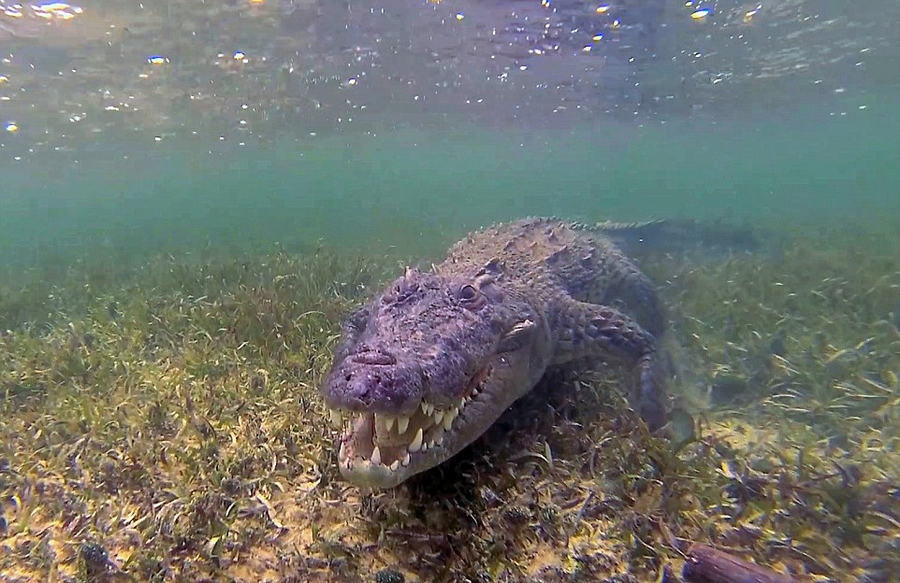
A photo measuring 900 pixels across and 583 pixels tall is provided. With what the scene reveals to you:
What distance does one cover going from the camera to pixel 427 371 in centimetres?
263

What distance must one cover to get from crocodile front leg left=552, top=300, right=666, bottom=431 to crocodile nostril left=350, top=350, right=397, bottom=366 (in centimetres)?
192

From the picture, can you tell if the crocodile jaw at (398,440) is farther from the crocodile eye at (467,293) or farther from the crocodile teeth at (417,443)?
the crocodile eye at (467,293)

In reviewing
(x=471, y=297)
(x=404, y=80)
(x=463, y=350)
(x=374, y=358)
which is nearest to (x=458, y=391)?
(x=463, y=350)

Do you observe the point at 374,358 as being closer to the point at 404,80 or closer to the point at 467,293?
the point at 467,293

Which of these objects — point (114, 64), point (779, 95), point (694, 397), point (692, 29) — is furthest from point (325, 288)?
point (779, 95)

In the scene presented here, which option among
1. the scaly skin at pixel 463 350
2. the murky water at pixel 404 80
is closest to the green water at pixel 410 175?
the murky water at pixel 404 80

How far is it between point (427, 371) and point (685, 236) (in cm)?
1009

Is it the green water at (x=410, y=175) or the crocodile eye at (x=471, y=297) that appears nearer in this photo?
the crocodile eye at (x=471, y=297)

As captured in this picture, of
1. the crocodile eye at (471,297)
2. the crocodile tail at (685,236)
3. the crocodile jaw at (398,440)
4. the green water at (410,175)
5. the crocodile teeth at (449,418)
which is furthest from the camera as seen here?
the green water at (410,175)

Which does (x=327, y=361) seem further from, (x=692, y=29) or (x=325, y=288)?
(x=692, y=29)

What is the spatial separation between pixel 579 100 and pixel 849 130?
39269 millimetres

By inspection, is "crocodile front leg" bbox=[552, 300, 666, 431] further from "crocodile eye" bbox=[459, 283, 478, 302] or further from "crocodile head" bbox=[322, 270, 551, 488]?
"crocodile eye" bbox=[459, 283, 478, 302]

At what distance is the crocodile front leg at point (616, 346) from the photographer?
421cm

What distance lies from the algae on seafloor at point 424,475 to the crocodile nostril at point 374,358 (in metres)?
0.79
